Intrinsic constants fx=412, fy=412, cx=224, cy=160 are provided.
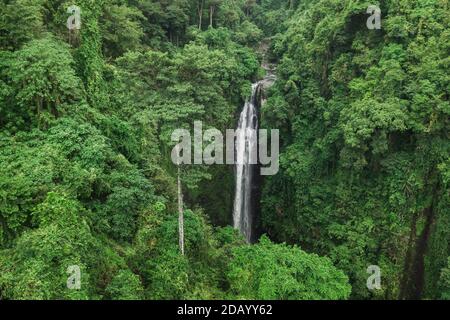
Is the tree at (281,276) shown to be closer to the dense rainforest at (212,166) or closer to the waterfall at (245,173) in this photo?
the dense rainforest at (212,166)

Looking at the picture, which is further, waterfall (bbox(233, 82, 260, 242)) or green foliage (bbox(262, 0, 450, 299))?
waterfall (bbox(233, 82, 260, 242))

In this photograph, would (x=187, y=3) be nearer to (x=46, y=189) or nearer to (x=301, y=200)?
(x=301, y=200)

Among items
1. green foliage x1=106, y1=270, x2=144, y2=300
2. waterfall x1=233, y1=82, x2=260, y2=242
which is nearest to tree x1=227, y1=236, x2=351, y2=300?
green foliage x1=106, y1=270, x2=144, y2=300

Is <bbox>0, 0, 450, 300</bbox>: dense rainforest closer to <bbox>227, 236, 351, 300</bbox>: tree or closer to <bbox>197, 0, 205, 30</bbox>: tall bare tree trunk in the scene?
<bbox>227, 236, 351, 300</bbox>: tree

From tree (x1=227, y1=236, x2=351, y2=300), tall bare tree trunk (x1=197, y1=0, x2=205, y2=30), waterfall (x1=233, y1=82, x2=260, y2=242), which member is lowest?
tree (x1=227, y1=236, x2=351, y2=300)

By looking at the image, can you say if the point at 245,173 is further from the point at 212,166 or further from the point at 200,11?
the point at 200,11
